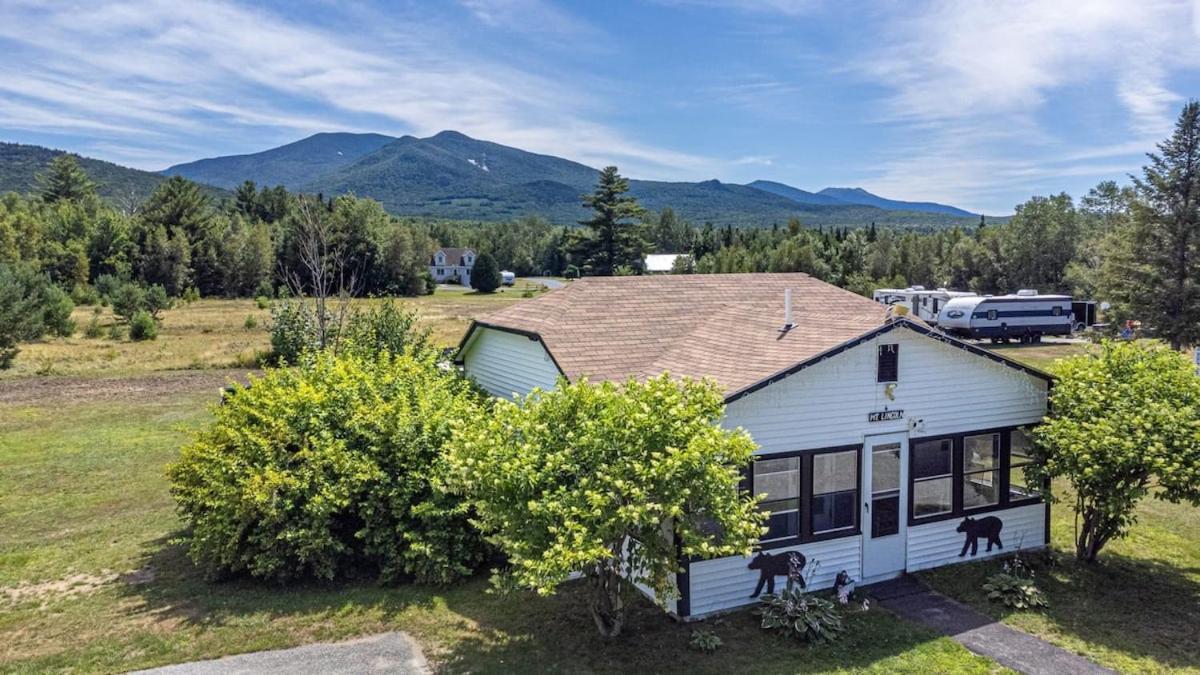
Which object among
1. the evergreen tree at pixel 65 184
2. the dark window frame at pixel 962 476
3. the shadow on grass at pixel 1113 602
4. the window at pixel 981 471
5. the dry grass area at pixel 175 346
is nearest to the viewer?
the shadow on grass at pixel 1113 602

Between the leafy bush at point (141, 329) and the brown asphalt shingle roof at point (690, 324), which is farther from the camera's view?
the leafy bush at point (141, 329)

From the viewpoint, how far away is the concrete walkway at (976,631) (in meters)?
7.79

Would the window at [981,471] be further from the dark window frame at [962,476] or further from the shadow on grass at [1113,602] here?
the shadow on grass at [1113,602]

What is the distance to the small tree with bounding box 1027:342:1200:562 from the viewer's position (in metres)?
8.88

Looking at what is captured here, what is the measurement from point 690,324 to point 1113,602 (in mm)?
7257

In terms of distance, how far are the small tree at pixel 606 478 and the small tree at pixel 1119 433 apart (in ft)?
16.3

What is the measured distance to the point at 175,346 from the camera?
117 feet

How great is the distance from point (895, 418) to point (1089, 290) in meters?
51.4

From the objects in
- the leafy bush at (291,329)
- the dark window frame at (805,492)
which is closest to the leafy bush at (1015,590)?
the dark window frame at (805,492)

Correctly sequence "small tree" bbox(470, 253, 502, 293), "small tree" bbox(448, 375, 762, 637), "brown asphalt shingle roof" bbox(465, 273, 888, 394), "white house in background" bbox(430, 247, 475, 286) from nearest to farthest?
"small tree" bbox(448, 375, 762, 637), "brown asphalt shingle roof" bbox(465, 273, 888, 394), "small tree" bbox(470, 253, 502, 293), "white house in background" bbox(430, 247, 475, 286)

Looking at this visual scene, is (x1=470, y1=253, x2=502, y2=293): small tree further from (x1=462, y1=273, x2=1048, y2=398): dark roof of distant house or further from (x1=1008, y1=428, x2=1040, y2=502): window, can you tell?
(x1=1008, y1=428, x2=1040, y2=502): window

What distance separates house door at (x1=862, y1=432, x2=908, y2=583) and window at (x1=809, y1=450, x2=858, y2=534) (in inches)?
6.5

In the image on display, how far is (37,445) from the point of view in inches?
684

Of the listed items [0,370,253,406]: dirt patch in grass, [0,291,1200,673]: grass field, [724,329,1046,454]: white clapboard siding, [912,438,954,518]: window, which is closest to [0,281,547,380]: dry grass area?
[0,370,253,406]: dirt patch in grass
